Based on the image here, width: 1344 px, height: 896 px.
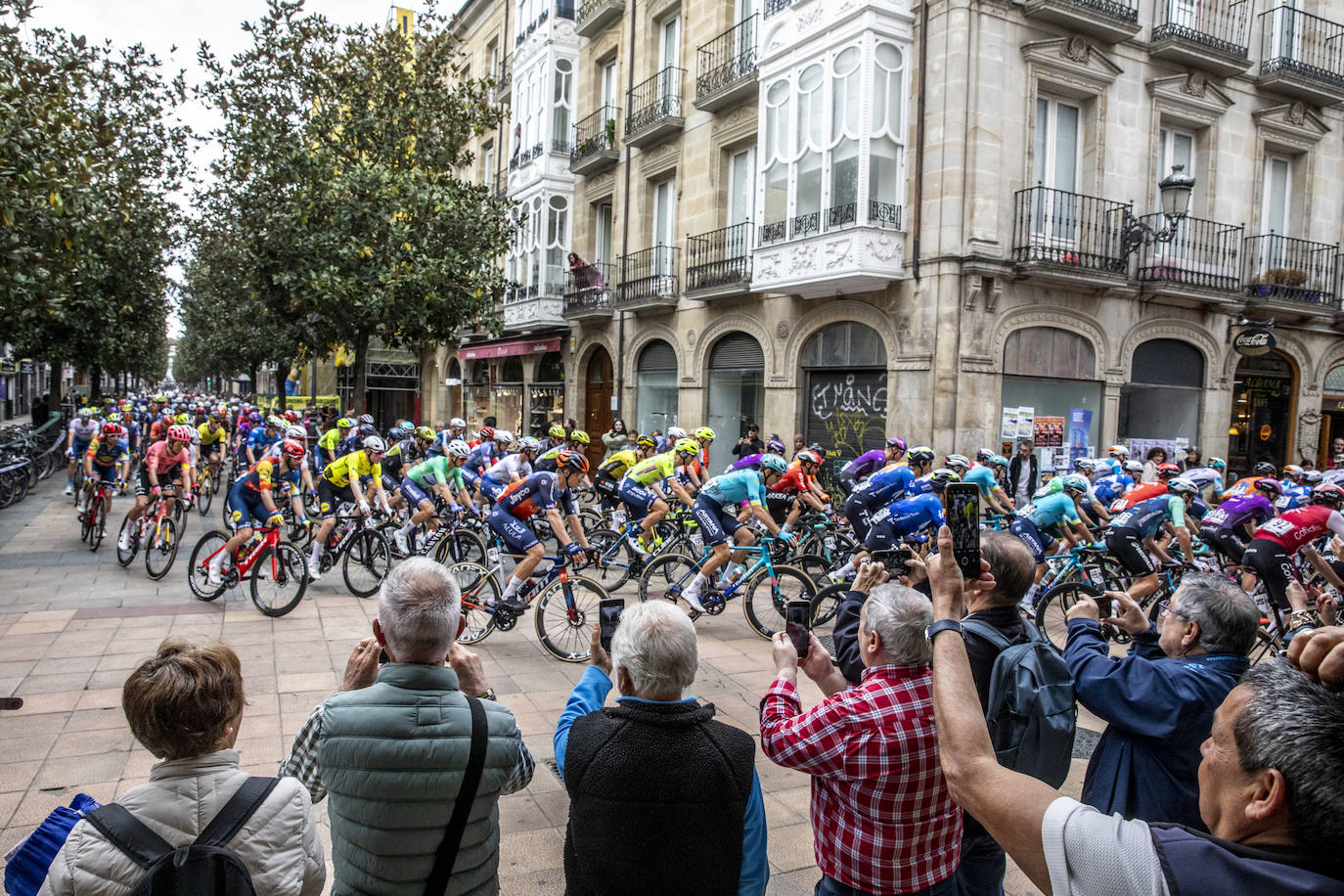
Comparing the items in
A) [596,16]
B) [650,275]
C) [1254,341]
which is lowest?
[1254,341]

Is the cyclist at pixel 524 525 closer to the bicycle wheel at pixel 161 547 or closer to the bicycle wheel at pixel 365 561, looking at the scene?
the bicycle wheel at pixel 365 561

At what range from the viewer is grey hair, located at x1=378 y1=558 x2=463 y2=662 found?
2.39 m

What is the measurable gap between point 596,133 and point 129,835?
23.6 m

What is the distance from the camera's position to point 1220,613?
9.06 feet

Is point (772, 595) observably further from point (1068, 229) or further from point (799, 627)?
point (1068, 229)

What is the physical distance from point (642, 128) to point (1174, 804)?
20.2 m

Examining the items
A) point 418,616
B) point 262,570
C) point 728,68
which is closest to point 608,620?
point 418,616

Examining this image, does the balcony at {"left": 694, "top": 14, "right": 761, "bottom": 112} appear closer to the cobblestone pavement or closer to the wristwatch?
the cobblestone pavement

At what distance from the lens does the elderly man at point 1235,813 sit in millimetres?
1340

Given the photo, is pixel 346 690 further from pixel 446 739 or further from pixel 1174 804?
pixel 1174 804

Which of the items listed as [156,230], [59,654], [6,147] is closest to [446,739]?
[59,654]

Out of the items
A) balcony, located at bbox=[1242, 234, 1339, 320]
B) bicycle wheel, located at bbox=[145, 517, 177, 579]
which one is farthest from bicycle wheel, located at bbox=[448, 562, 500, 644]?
balcony, located at bbox=[1242, 234, 1339, 320]

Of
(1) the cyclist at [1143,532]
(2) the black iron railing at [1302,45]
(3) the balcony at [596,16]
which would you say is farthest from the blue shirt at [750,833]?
(3) the balcony at [596,16]

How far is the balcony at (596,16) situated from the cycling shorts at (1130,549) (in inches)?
755
